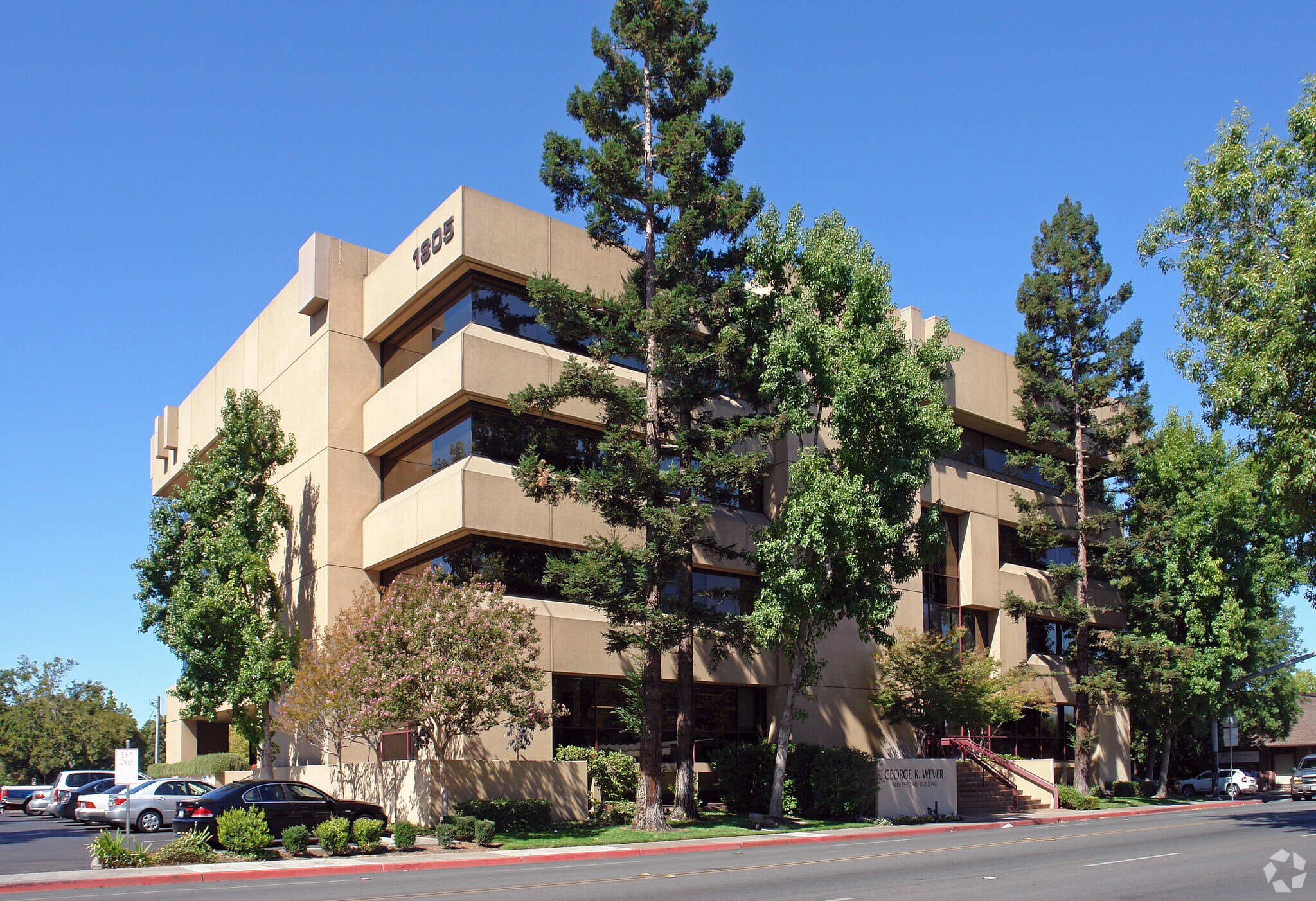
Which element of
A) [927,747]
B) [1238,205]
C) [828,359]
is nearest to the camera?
[1238,205]

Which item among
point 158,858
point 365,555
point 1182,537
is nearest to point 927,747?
point 1182,537

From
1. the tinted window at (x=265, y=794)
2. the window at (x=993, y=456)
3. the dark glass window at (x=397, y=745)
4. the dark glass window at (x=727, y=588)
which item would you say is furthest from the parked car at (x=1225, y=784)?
the tinted window at (x=265, y=794)

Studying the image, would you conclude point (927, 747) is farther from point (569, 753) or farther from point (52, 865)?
point (52, 865)

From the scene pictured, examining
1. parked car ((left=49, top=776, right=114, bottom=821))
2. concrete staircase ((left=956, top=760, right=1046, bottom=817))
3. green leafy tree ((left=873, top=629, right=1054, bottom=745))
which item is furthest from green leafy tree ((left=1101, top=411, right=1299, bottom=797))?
parked car ((left=49, top=776, right=114, bottom=821))

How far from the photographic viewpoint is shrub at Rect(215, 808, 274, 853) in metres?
20.1

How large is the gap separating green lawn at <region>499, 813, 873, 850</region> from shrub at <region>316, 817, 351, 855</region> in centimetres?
361

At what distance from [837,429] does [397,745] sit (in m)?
16.0

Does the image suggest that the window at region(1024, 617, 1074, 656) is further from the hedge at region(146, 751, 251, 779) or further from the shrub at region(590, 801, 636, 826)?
the hedge at region(146, 751, 251, 779)

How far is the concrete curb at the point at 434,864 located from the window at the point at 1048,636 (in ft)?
54.2

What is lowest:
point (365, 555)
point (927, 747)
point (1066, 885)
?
point (927, 747)

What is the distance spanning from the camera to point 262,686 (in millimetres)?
31047

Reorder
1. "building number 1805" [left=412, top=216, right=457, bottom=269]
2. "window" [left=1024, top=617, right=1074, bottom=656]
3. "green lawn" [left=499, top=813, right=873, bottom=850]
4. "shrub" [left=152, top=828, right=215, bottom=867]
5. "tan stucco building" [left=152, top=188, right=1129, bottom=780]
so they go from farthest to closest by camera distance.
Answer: "window" [left=1024, top=617, right=1074, bottom=656] < "building number 1805" [left=412, top=216, right=457, bottom=269] < "tan stucco building" [left=152, top=188, right=1129, bottom=780] < "green lawn" [left=499, top=813, right=873, bottom=850] < "shrub" [left=152, top=828, right=215, bottom=867]

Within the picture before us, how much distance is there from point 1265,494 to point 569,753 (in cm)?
2225

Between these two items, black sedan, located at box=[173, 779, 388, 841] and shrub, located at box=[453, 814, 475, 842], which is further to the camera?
shrub, located at box=[453, 814, 475, 842]
